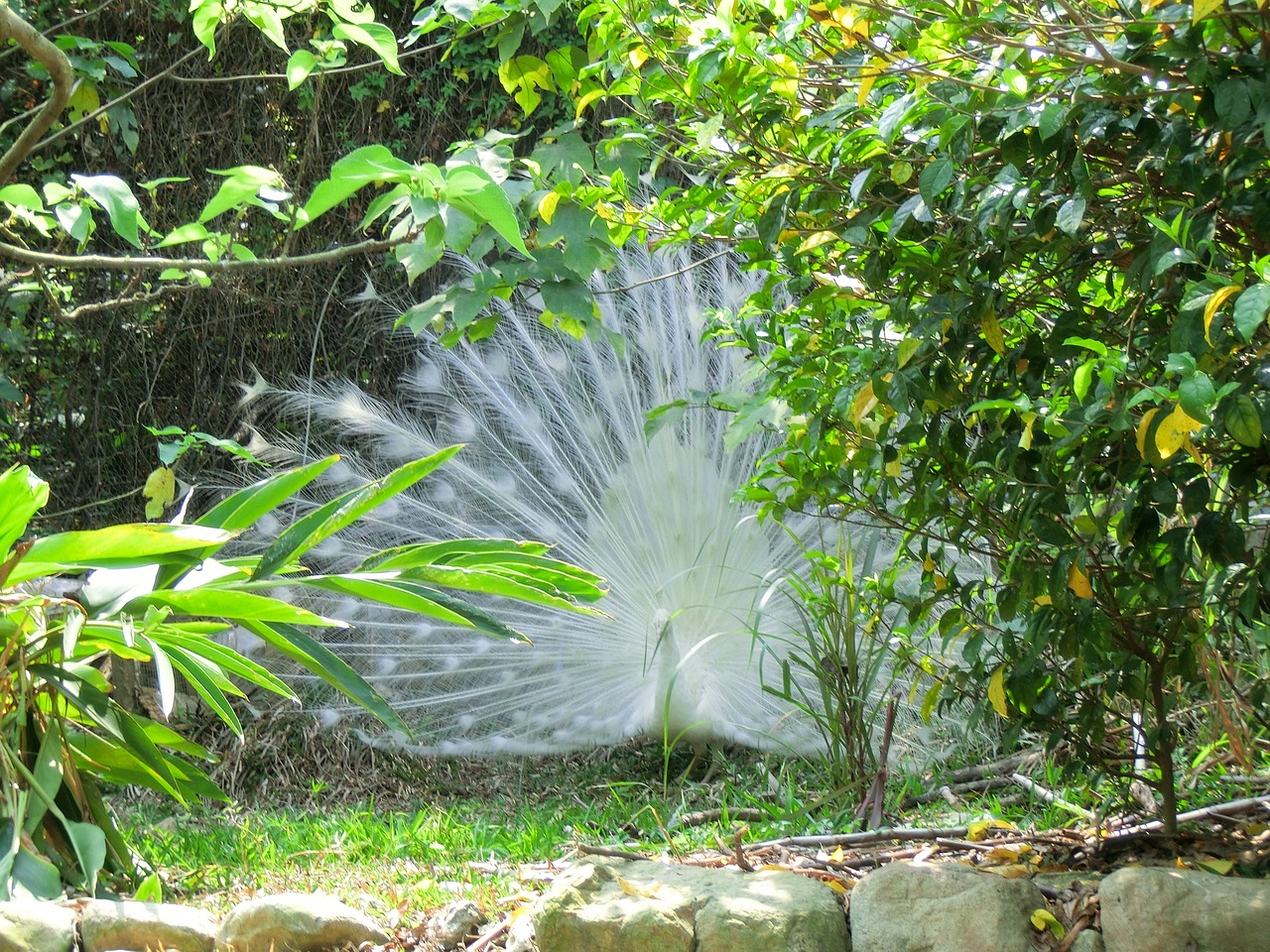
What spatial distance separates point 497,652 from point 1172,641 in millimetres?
3392

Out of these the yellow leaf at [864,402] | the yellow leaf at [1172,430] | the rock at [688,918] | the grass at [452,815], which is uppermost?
the yellow leaf at [864,402]

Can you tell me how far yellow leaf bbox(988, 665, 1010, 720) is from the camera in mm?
2094

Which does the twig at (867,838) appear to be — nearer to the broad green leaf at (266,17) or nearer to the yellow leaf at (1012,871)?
the yellow leaf at (1012,871)

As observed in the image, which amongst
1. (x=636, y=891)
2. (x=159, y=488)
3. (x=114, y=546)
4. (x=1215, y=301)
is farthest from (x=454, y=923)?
(x=159, y=488)

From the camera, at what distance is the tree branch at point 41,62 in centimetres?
202

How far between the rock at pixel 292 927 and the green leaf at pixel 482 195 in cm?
150

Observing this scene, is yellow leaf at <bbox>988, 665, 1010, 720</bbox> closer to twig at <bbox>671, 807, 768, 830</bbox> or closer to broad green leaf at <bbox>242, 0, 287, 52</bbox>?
twig at <bbox>671, 807, 768, 830</bbox>

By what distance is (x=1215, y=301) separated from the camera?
1.28 m

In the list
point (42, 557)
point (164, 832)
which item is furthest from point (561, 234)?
point (164, 832)

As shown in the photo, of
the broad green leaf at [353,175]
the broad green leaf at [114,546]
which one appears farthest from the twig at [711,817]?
the broad green leaf at [353,175]

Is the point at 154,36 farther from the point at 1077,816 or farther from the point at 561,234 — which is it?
the point at 1077,816

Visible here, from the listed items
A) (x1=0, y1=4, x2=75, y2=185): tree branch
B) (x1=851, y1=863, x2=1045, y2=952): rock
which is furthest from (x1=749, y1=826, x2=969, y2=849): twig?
(x1=0, y1=4, x2=75, y2=185): tree branch

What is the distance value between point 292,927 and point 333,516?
98 cm

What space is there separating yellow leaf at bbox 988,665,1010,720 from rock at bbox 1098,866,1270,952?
35 cm
